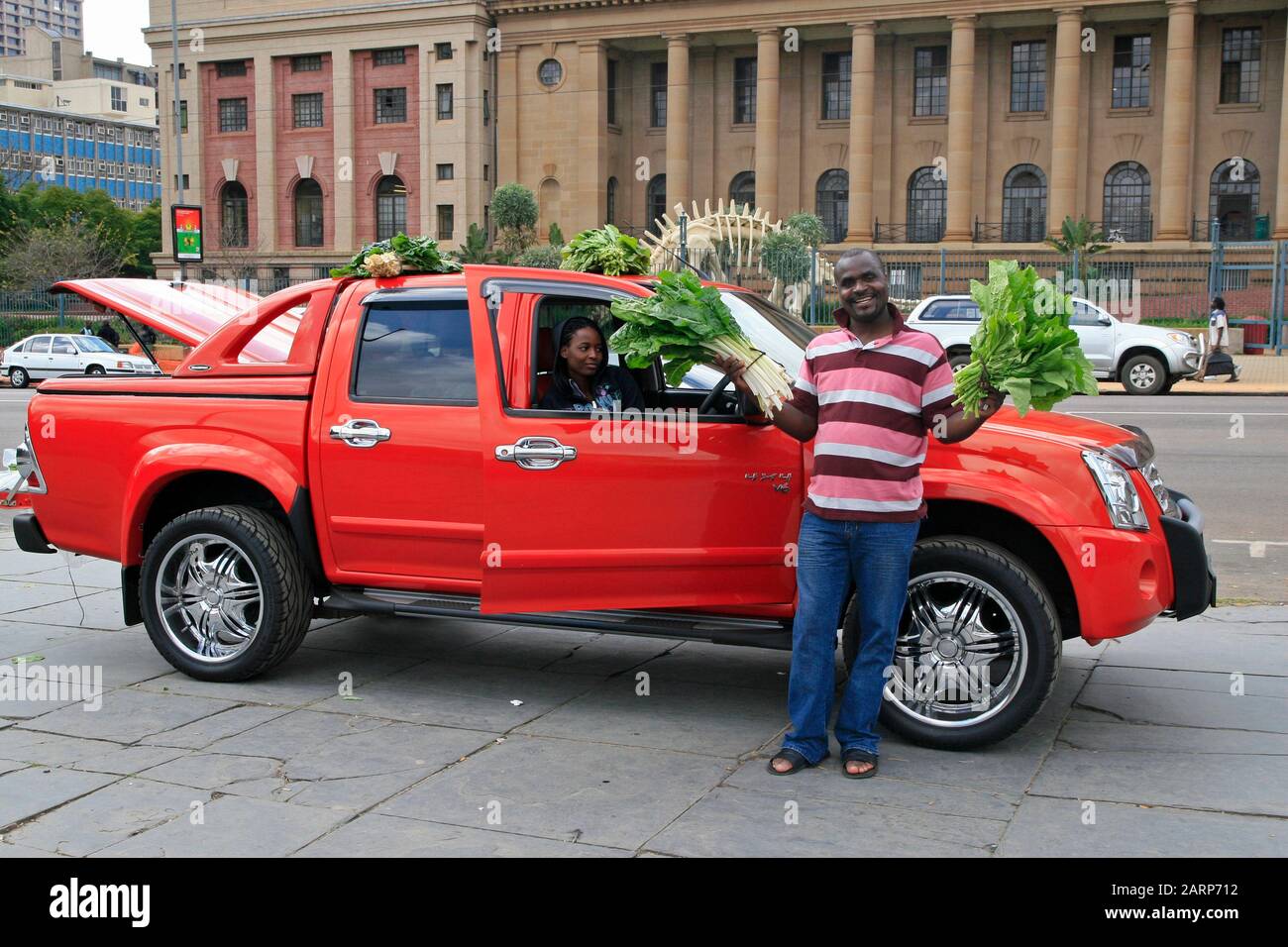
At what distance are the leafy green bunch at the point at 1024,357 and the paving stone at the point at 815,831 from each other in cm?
146

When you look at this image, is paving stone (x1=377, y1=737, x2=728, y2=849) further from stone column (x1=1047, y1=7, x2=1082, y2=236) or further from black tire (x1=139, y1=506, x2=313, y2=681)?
stone column (x1=1047, y1=7, x2=1082, y2=236)

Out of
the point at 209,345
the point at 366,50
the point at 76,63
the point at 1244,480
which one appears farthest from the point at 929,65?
the point at 76,63

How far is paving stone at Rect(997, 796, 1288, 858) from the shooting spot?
4.42 metres

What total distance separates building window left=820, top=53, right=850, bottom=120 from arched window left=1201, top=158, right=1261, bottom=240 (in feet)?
51.2

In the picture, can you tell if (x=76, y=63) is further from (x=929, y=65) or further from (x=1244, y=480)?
(x=1244, y=480)

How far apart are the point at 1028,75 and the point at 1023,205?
5.38 m

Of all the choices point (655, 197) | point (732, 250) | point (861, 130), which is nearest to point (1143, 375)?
point (732, 250)

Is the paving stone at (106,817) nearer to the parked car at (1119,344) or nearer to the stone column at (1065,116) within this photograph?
the parked car at (1119,344)

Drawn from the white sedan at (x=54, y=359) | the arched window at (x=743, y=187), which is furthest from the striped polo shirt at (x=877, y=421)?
the arched window at (x=743, y=187)

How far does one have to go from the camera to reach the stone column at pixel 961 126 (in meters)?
54.6

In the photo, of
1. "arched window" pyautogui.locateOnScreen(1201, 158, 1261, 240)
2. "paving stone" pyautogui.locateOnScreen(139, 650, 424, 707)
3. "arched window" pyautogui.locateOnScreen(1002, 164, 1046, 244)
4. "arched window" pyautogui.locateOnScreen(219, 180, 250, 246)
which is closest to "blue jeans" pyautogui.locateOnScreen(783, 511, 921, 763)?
"paving stone" pyautogui.locateOnScreen(139, 650, 424, 707)

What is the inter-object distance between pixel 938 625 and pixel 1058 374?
1.14m

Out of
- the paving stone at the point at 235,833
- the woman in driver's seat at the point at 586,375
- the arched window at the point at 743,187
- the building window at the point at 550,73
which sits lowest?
the paving stone at the point at 235,833
